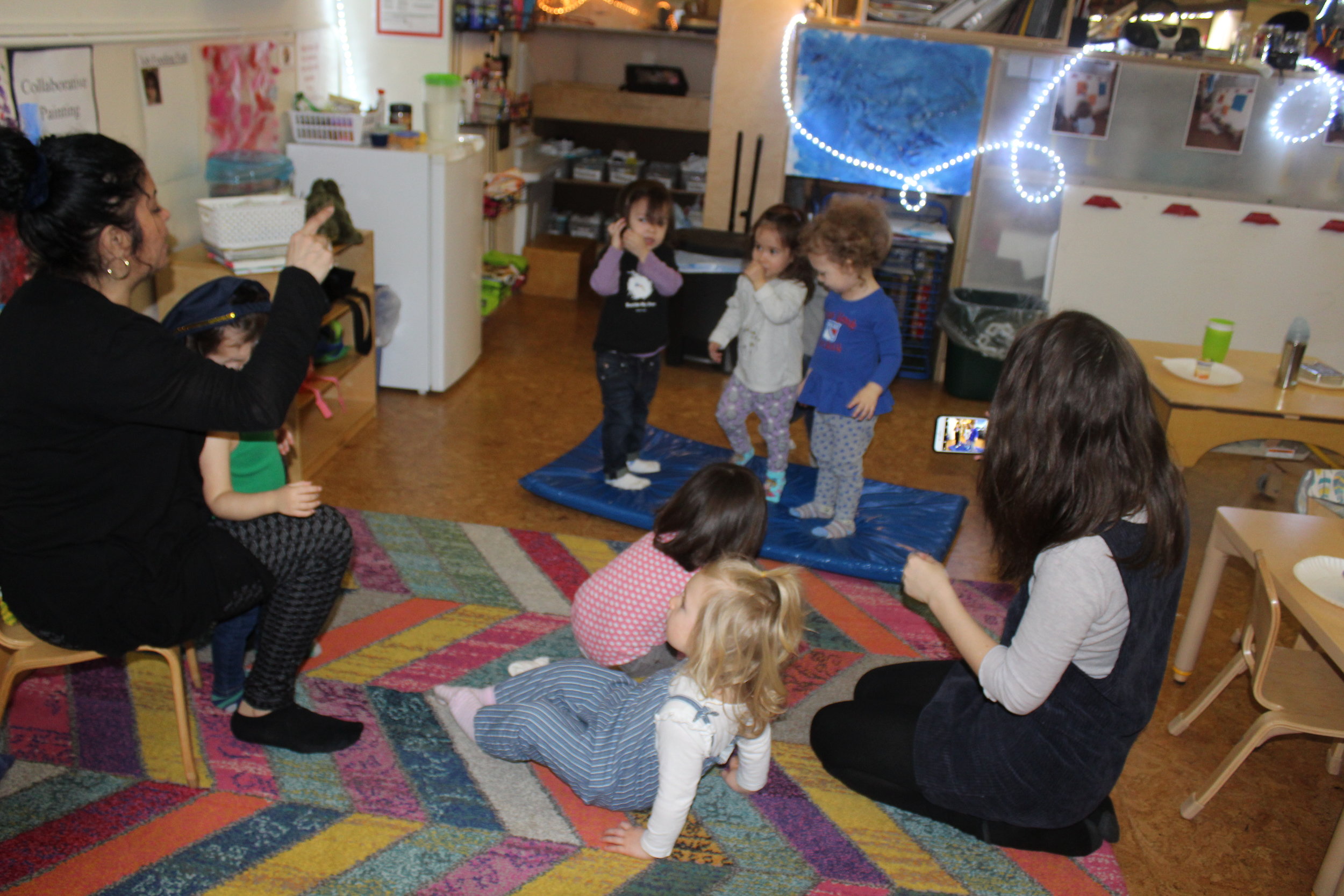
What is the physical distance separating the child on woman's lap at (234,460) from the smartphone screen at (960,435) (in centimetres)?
120

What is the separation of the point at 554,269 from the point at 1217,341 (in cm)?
356

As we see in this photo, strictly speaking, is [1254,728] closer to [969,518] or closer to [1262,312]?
[969,518]

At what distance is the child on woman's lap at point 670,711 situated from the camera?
65.3 inches

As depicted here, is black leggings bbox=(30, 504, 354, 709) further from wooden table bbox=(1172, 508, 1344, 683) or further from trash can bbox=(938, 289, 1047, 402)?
trash can bbox=(938, 289, 1047, 402)

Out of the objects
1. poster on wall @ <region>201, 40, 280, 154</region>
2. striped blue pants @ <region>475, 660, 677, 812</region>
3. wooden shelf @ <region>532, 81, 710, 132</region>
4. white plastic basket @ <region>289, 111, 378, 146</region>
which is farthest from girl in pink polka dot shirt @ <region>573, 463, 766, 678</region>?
wooden shelf @ <region>532, 81, 710, 132</region>

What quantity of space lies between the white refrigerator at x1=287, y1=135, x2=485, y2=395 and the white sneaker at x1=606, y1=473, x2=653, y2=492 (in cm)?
120

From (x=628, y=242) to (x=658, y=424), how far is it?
1.09 meters

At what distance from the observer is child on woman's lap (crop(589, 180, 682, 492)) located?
3.16 metres

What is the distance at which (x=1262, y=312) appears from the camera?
182 inches

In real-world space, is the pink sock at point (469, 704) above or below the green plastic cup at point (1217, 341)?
below

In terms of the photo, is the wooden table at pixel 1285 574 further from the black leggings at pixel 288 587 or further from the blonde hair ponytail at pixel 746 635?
the black leggings at pixel 288 587

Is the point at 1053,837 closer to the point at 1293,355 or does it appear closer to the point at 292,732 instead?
the point at 292,732

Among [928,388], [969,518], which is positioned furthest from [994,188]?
[969,518]

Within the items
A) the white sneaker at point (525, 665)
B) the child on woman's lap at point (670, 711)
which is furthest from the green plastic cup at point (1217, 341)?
the white sneaker at point (525, 665)
